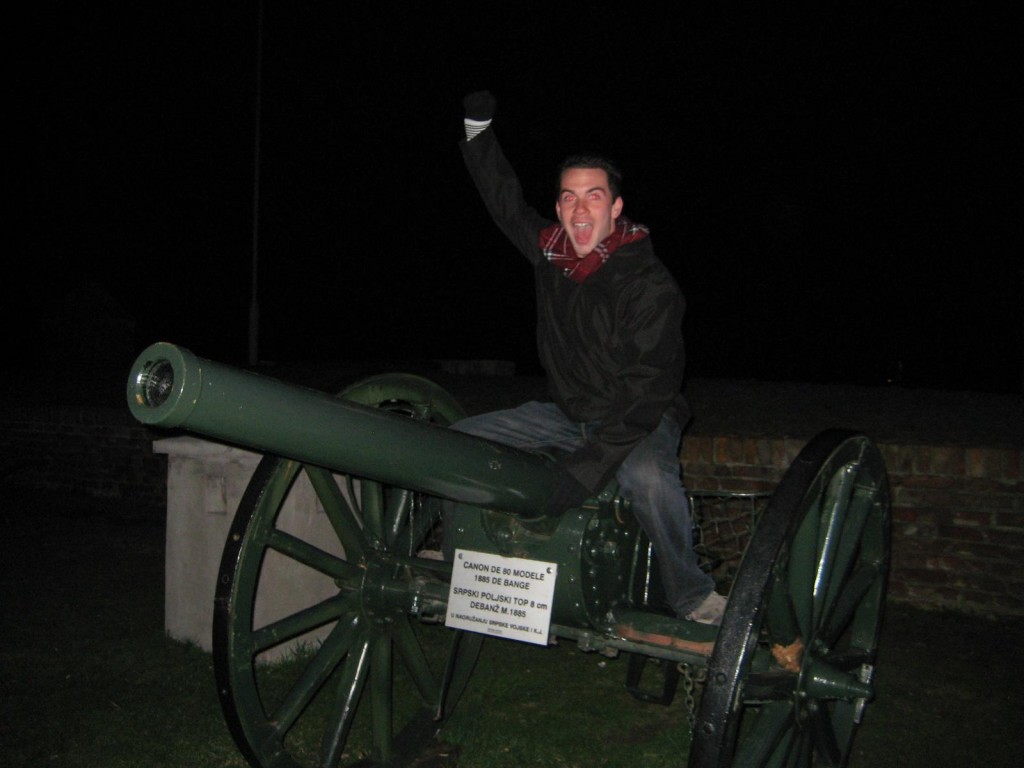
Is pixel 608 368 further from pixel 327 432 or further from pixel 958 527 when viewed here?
pixel 958 527

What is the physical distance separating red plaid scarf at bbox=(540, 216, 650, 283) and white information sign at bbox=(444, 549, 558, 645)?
2.99ft

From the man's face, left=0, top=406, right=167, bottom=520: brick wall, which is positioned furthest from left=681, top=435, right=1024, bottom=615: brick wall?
left=0, top=406, right=167, bottom=520: brick wall

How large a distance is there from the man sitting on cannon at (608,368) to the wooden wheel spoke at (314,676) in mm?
785

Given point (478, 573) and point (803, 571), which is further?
point (478, 573)

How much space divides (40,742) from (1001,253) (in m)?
23.4

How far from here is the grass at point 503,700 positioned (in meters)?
3.59

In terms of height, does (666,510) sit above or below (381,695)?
above

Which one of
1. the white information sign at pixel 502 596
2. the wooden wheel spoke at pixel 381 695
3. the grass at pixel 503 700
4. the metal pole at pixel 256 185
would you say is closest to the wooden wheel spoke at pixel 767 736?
the white information sign at pixel 502 596

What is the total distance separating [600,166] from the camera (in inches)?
125

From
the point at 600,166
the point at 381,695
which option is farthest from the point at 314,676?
the point at 600,166

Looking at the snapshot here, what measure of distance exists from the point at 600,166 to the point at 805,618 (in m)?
1.49

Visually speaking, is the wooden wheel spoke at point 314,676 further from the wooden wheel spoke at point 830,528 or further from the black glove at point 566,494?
the wooden wheel spoke at point 830,528

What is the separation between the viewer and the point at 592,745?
3.70 metres

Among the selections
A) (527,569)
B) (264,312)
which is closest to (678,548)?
(527,569)
